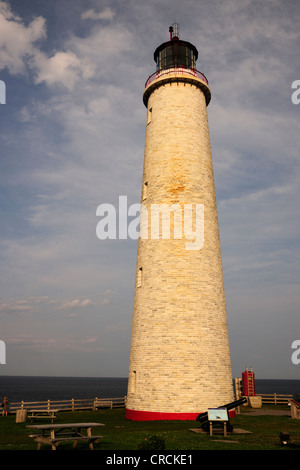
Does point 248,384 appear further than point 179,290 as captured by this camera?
Yes

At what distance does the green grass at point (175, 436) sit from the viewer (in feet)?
39.5

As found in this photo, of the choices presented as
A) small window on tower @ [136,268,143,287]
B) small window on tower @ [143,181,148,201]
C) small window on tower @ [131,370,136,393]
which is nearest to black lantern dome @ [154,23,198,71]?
small window on tower @ [143,181,148,201]

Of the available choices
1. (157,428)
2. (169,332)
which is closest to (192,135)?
(169,332)

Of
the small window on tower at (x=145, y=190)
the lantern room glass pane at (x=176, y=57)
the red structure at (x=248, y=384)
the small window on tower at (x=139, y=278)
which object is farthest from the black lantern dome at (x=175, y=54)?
the red structure at (x=248, y=384)

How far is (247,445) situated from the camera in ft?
40.6

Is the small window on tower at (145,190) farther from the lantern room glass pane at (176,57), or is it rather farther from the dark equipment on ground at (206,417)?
the dark equipment on ground at (206,417)

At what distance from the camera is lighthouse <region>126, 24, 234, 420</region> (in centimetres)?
1809

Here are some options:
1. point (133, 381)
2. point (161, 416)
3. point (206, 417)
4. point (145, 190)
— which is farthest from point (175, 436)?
point (145, 190)

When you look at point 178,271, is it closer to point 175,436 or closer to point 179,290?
point 179,290

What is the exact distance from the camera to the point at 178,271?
764 inches

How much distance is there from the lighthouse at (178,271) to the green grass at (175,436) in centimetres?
144

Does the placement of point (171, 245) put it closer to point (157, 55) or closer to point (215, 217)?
point (215, 217)

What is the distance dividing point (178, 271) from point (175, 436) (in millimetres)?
8022
